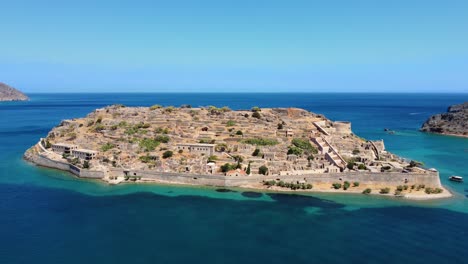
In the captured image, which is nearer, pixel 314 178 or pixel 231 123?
pixel 314 178

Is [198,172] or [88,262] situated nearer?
[88,262]

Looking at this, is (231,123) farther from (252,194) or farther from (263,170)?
(252,194)

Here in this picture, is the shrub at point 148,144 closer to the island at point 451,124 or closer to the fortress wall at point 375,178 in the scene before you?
the fortress wall at point 375,178

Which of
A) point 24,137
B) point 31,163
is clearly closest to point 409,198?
point 31,163

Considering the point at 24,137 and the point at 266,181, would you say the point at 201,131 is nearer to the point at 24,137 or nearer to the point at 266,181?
the point at 266,181

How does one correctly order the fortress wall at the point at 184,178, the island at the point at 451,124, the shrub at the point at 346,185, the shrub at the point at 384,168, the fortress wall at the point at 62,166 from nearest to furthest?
the shrub at the point at 346,185 → the fortress wall at the point at 184,178 → the shrub at the point at 384,168 → the fortress wall at the point at 62,166 → the island at the point at 451,124

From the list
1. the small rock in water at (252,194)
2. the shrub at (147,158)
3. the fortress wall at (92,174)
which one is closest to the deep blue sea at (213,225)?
the small rock in water at (252,194)

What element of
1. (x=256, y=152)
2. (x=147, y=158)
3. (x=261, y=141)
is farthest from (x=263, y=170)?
(x=147, y=158)
